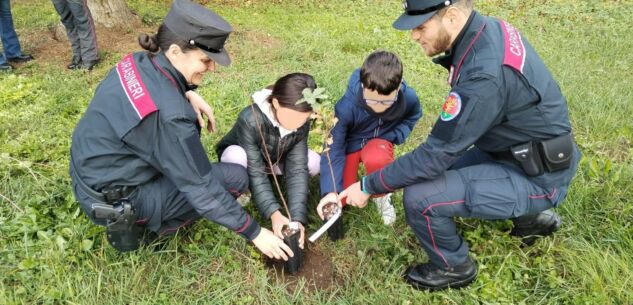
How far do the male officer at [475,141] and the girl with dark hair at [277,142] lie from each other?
0.44 m

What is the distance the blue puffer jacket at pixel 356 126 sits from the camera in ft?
8.98

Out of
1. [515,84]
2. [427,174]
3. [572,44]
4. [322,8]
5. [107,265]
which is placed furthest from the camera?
[322,8]

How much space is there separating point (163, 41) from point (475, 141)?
1.51 metres

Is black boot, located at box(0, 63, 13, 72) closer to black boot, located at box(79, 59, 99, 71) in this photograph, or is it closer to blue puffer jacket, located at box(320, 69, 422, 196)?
black boot, located at box(79, 59, 99, 71)

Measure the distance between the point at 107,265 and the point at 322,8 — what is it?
6664 mm

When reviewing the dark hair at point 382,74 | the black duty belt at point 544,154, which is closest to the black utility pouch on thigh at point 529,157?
the black duty belt at point 544,154

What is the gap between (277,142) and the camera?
2662 millimetres

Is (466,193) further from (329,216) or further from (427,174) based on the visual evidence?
(329,216)

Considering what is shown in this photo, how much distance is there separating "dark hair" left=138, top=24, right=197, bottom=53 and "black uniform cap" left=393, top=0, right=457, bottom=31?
973 millimetres

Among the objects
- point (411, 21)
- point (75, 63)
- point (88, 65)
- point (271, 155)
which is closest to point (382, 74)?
point (411, 21)

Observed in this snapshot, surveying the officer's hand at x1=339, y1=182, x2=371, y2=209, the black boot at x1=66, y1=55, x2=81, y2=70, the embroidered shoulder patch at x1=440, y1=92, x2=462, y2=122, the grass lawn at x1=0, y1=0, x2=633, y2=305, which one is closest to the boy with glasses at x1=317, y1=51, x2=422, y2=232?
the officer's hand at x1=339, y1=182, x2=371, y2=209

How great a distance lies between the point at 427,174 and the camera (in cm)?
208

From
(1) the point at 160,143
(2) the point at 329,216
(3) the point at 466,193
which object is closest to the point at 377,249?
(2) the point at 329,216

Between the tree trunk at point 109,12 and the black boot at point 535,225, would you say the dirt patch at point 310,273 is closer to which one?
the black boot at point 535,225
